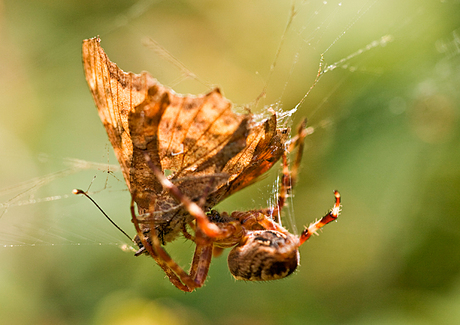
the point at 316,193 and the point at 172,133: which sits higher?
the point at 316,193

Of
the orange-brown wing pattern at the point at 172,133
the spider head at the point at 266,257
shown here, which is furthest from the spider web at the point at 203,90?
the orange-brown wing pattern at the point at 172,133

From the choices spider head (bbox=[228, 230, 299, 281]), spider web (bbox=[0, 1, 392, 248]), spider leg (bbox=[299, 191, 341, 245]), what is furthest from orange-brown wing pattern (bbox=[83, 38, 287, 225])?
spider web (bbox=[0, 1, 392, 248])

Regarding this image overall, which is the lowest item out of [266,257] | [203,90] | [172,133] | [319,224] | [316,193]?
[266,257]

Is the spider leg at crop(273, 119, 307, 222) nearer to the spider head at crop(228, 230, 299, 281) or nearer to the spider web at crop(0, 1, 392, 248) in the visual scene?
the spider head at crop(228, 230, 299, 281)

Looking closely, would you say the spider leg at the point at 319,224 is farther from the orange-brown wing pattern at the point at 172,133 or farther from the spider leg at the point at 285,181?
the orange-brown wing pattern at the point at 172,133

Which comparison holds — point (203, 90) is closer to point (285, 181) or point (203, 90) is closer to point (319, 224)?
point (285, 181)

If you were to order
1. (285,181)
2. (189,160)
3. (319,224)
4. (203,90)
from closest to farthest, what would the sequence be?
(189,160), (319,224), (285,181), (203,90)

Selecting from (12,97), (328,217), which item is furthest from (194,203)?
(12,97)

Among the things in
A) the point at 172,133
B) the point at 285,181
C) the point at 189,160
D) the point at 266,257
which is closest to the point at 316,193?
the point at 285,181
